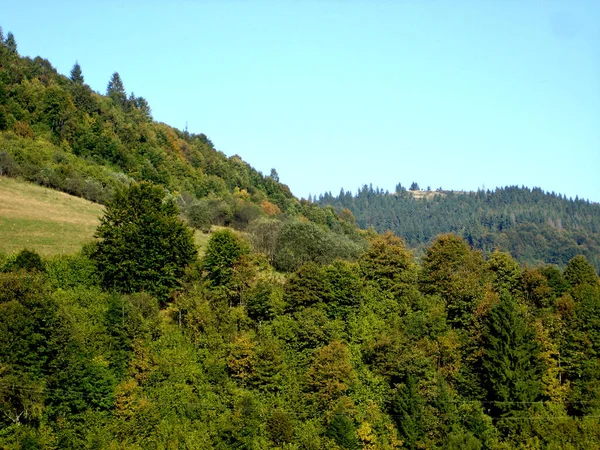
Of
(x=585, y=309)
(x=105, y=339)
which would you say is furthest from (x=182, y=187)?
(x=585, y=309)

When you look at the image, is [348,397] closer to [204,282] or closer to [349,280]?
[349,280]

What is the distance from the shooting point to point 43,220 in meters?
77.5

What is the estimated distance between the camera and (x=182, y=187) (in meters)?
136

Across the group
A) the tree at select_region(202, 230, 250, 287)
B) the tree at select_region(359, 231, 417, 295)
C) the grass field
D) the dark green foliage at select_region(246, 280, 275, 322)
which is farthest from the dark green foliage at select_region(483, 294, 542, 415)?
the grass field

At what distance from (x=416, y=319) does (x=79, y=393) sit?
2977 cm

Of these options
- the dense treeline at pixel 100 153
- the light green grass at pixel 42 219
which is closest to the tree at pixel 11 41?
the dense treeline at pixel 100 153

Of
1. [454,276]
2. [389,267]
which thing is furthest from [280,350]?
[454,276]

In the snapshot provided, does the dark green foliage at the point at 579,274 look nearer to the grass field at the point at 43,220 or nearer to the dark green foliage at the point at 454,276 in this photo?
the dark green foliage at the point at 454,276

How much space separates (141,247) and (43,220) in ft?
77.5

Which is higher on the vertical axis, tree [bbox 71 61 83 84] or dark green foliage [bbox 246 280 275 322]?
tree [bbox 71 61 83 84]

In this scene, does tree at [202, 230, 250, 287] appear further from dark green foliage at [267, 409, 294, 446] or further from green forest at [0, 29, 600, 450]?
dark green foliage at [267, 409, 294, 446]

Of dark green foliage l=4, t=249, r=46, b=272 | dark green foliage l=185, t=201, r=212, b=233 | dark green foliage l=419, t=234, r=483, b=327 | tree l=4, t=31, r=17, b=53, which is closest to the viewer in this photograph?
dark green foliage l=4, t=249, r=46, b=272

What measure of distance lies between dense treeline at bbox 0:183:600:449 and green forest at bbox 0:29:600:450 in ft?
0.50

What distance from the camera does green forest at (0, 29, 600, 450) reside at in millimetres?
46969
